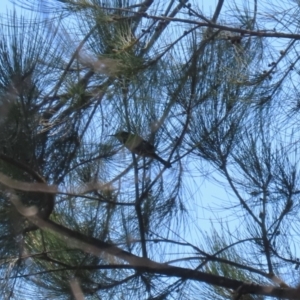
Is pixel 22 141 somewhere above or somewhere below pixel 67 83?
below

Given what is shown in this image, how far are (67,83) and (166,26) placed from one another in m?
0.26

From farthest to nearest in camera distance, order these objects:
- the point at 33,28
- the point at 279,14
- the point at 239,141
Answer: the point at 239,141
the point at 279,14
the point at 33,28

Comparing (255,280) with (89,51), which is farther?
(255,280)

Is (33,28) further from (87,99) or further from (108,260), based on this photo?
(108,260)

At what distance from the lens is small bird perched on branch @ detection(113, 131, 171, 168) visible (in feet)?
6.49

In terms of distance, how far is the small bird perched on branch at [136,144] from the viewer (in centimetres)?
198

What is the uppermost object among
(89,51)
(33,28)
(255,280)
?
(89,51)

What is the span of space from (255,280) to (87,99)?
0.63 m

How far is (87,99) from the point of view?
201cm

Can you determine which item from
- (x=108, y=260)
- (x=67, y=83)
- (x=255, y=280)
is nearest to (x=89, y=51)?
(x=67, y=83)

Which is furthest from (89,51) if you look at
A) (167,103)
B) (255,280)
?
(255,280)

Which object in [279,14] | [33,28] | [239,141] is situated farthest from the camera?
[239,141]

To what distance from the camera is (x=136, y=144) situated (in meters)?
2.01

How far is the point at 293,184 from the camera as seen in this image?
7.14 ft
